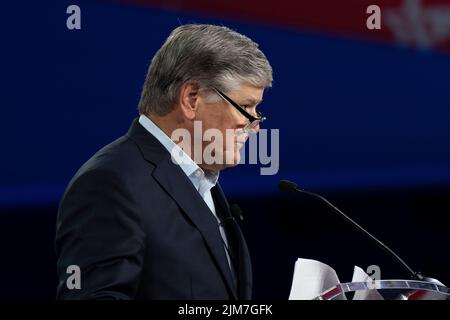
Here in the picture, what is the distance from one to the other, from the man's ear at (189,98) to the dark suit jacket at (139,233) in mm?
83

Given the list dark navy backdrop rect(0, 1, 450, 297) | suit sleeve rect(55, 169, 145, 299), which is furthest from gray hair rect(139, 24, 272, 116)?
dark navy backdrop rect(0, 1, 450, 297)

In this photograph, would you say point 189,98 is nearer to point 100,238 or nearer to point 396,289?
point 100,238

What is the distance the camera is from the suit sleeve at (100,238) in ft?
4.71

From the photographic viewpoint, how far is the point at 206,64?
1708mm

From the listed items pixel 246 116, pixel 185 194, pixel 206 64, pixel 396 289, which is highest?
pixel 206 64

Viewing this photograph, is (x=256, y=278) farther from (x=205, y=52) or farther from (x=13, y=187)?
(x=205, y=52)

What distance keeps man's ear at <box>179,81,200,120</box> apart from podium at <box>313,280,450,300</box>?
1.55 feet

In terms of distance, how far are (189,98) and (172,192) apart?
203mm

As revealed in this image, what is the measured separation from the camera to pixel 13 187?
8.84ft

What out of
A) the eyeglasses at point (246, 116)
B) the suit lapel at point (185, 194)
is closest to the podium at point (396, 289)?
the suit lapel at point (185, 194)

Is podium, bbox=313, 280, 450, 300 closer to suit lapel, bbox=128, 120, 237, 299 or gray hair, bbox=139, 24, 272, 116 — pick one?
suit lapel, bbox=128, 120, 237, 299

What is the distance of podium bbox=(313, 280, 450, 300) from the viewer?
4.59 feet

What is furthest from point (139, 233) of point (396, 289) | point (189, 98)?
point (396, 289)
